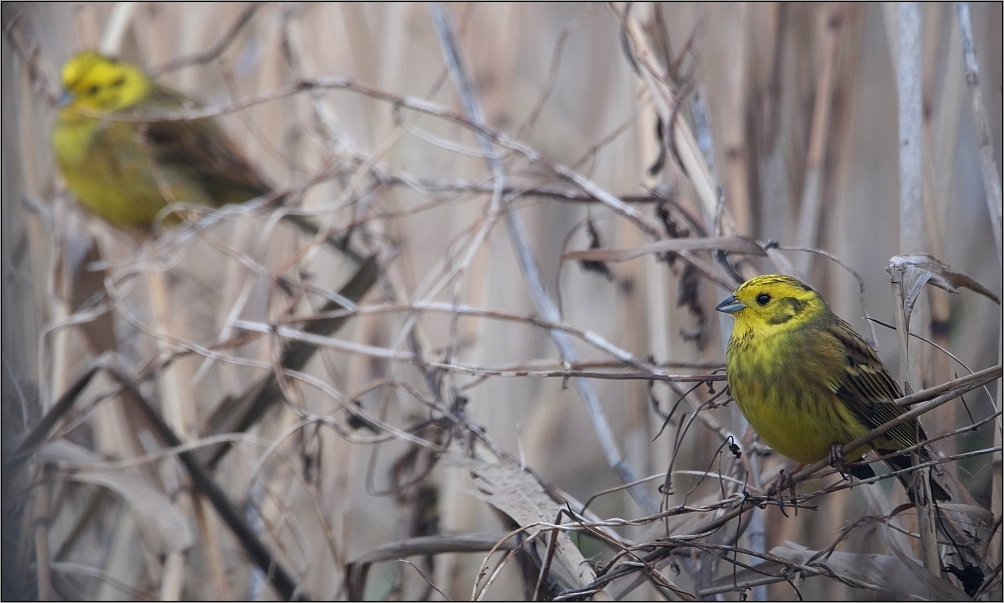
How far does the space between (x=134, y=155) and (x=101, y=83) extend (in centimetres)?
27

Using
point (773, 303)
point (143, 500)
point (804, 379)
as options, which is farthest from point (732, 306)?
point (143, 500)

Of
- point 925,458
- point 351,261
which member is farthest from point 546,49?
point 925,458

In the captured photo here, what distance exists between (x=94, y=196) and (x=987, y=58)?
2803mm

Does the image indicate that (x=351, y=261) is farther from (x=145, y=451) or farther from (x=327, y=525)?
(x=327, y=525)

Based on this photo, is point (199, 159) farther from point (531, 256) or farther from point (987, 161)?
point (987, 161)

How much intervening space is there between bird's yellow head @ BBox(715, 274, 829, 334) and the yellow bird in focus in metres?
1.92

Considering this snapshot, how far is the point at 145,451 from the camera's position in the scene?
2.12m

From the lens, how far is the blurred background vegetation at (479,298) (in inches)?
64.5

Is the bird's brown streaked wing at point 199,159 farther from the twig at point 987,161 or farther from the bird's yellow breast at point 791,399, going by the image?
the twig at point 987,161

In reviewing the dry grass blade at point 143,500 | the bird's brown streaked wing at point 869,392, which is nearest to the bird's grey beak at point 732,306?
the bird's brown streaked wing at point 869,392

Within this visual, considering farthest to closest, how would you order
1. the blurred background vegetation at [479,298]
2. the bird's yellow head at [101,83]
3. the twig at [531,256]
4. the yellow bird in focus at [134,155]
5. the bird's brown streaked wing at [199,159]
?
1. the bird's brown streaked wing at [199,159]
2. the yellow bird in focus at [134,155]
3. the bird's yellow head at [101,83]
4. the twig at [531,256]
5. the blurred background vegetation at [479,298]

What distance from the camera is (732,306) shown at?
1559 millimetres

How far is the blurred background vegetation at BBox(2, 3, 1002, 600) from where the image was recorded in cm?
164

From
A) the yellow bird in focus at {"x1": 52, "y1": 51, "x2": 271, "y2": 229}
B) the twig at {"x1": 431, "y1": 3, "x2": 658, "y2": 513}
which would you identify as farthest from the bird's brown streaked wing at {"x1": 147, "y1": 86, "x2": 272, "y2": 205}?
the twig at {"x1": 431, "y1": 3, "x2": 658, "y2": 513}
